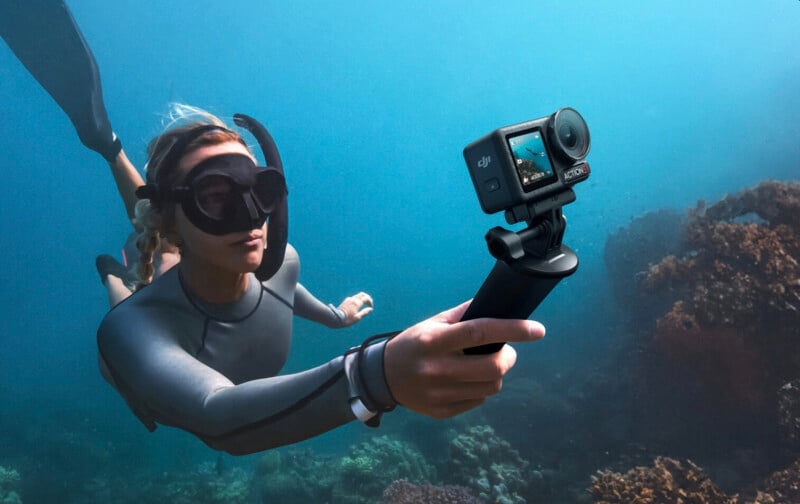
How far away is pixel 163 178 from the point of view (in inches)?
110

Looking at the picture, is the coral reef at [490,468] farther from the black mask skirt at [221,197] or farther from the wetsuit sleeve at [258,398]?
the wetsuit sleeve at [258,398]

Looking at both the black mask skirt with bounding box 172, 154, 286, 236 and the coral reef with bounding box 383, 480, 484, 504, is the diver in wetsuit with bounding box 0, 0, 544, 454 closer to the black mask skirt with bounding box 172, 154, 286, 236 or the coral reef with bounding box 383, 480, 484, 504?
the black mask skirt with bounding box 172, 154, 286, 236

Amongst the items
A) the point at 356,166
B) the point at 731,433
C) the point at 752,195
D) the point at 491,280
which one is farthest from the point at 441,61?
the point at 491,280

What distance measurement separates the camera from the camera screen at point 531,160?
1028 millimetres

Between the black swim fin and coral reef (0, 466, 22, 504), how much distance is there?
349 inches

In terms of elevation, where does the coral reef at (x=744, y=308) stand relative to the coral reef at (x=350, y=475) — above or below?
above

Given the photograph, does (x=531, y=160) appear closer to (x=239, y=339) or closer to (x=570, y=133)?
(x=570, y=133)

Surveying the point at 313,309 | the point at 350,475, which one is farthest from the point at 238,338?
the point at 350,475

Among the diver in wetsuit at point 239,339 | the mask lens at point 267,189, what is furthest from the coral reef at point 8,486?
the mask lens at point 267,189

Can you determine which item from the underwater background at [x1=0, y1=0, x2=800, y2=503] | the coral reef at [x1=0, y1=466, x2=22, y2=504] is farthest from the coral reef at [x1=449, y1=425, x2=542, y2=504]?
the coral reef at [x1=0, y1=466, x2=22, y2=504]

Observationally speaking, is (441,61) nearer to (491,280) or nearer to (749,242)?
(749,242)

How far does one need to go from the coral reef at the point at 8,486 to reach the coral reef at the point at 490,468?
33.0 ft

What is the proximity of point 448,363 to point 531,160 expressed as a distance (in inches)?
20.2

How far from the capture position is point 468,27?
102 ft
